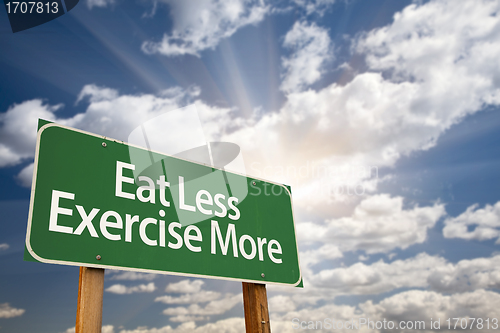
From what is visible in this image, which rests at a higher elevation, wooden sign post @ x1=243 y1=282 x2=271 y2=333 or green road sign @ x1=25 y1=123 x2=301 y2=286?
green road sign @ x1=25 y1=123 x2=301 y2=286

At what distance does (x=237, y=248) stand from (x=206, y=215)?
44 cm

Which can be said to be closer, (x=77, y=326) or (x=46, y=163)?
(x=77, y=326)

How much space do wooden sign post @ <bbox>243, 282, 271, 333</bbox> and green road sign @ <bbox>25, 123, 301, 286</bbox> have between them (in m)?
0.16

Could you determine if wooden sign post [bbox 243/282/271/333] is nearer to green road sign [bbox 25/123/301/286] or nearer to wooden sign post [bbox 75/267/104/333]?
green road sign [bbox 25/123/301/286]

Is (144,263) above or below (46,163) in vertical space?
below

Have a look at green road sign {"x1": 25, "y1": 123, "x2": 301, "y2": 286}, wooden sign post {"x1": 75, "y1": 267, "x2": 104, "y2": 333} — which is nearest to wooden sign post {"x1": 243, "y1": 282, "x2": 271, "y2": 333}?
green road sign {"x1": 25, "y1": 123, "x2": 301, "y2": 286}

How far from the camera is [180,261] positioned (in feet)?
10.6

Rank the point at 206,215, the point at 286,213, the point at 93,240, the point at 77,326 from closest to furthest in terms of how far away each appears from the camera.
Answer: the point at 77,326
the point at 93,240
the point at 206,215
the point at 286,213

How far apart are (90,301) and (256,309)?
173cm

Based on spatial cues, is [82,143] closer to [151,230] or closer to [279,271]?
[151,230]

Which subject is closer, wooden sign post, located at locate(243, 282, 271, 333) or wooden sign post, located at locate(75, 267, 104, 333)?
wooden sign post, located at locate(75, 267, 104, 333)

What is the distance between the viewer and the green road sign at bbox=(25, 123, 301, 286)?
2.75 meters

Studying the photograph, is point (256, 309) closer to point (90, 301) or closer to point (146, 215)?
point (146, 215)

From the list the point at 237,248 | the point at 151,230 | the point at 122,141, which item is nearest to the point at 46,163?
the point at 122,141
